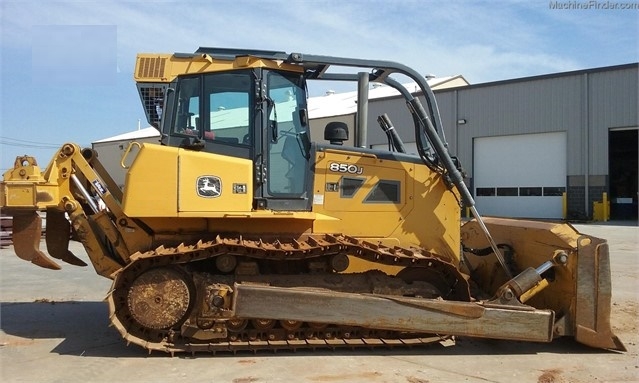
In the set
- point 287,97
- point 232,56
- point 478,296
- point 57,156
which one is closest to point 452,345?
point 478,296

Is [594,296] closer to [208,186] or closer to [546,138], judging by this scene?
[208,186]

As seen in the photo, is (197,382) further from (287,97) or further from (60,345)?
(287,97)

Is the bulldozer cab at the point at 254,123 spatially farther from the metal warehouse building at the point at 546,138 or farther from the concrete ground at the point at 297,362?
the metal warehouse building at the point at 546,138

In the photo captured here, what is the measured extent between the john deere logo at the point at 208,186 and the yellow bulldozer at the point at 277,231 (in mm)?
15

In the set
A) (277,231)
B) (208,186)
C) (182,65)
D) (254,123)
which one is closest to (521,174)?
(277,231)

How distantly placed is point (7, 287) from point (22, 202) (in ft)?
16.6

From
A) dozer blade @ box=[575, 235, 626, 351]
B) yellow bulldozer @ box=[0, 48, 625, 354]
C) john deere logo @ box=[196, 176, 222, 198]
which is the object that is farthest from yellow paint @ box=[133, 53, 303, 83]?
dozer blade @ box=[575, 235, 626, 351]

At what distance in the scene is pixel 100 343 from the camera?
639cm

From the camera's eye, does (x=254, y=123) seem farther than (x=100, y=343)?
No

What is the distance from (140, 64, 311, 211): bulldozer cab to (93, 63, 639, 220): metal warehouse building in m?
18.6

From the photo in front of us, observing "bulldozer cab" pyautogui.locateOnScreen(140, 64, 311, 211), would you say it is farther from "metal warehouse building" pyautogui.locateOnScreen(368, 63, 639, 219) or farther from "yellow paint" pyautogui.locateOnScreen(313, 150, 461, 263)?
"metal warehouse building" pyautogui.locateOnScreen(368, 63, 639, 219)

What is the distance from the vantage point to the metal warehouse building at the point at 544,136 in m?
27.3

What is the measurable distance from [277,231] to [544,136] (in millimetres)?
26130

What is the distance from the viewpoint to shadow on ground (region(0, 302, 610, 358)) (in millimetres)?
6031
